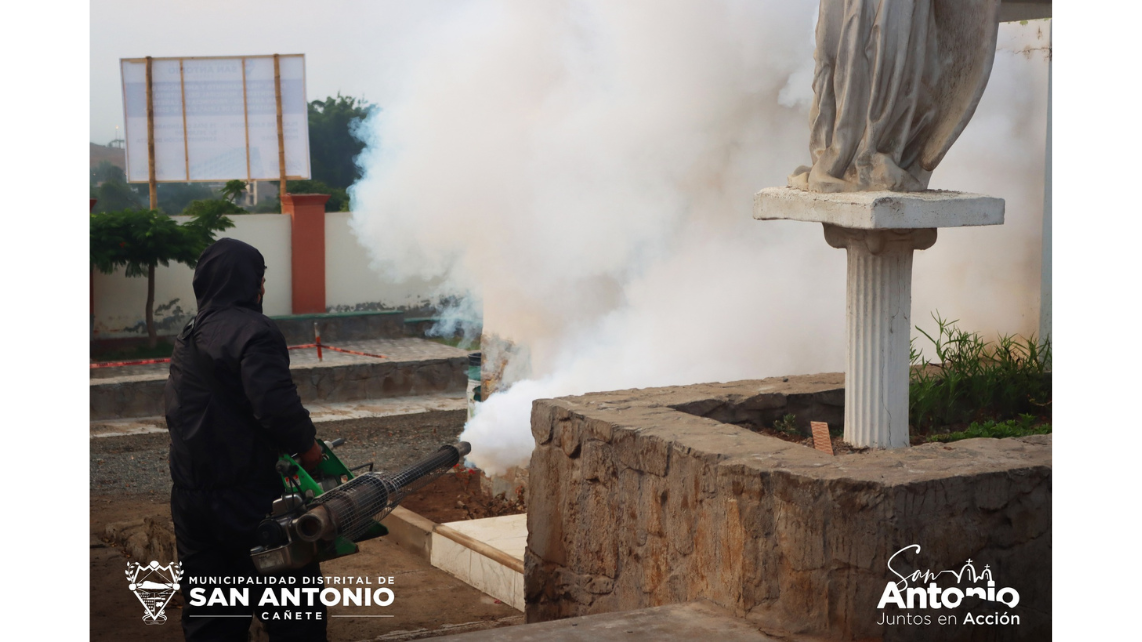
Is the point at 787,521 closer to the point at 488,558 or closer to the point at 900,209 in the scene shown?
the point at 900,209

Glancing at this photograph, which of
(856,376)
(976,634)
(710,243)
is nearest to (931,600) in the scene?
(976,634)

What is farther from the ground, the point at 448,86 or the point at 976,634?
the point at 448,86

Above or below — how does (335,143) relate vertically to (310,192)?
above

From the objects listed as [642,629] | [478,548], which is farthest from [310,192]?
[642,629]

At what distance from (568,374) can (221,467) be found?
12.9 feet

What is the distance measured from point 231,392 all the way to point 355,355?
9.10 m

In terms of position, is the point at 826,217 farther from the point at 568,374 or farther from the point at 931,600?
the point at 568,374

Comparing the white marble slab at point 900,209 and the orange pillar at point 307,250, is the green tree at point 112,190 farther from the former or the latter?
the white marble slab at point 900,209

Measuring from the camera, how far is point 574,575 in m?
4.54

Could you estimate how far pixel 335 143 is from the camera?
1777cm

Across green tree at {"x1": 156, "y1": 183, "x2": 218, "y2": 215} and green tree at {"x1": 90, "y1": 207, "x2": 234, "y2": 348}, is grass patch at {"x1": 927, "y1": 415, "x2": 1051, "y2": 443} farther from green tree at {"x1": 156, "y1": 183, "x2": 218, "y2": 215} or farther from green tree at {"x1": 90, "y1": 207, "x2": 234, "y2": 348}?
green tree at {"x1": 156, "y1": 183, "x2": 218, "y2": 215}

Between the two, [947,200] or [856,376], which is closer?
[947,200]

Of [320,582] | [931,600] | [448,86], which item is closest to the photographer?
[931,600]

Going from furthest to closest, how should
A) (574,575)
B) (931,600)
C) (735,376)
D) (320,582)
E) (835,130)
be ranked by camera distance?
(735,376) < (574,575) < (835,130) < (320,582) < (931,600)
